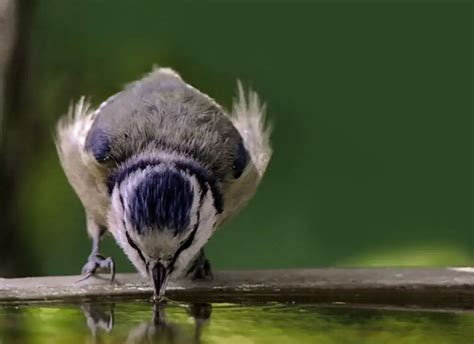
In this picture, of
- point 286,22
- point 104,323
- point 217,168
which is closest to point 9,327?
point 104,323

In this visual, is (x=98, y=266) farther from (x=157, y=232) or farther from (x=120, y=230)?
(x=157, y=232)

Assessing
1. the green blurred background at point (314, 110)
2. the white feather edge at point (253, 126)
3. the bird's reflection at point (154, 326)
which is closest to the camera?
the bird's reflection at point (154, 326)

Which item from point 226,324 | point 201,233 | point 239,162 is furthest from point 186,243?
point 239,162

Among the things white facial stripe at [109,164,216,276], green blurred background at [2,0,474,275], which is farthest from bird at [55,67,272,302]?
green blurred background at [2,0,474,275]

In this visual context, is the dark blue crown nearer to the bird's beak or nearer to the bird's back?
the bird's beak

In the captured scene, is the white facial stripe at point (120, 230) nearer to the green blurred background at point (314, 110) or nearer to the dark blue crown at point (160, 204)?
the dark blue crown at point (160, 204)

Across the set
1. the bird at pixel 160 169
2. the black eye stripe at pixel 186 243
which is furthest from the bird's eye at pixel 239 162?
the black eye stripe at pixel 186 243

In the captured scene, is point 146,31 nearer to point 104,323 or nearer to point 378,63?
point 378,63
